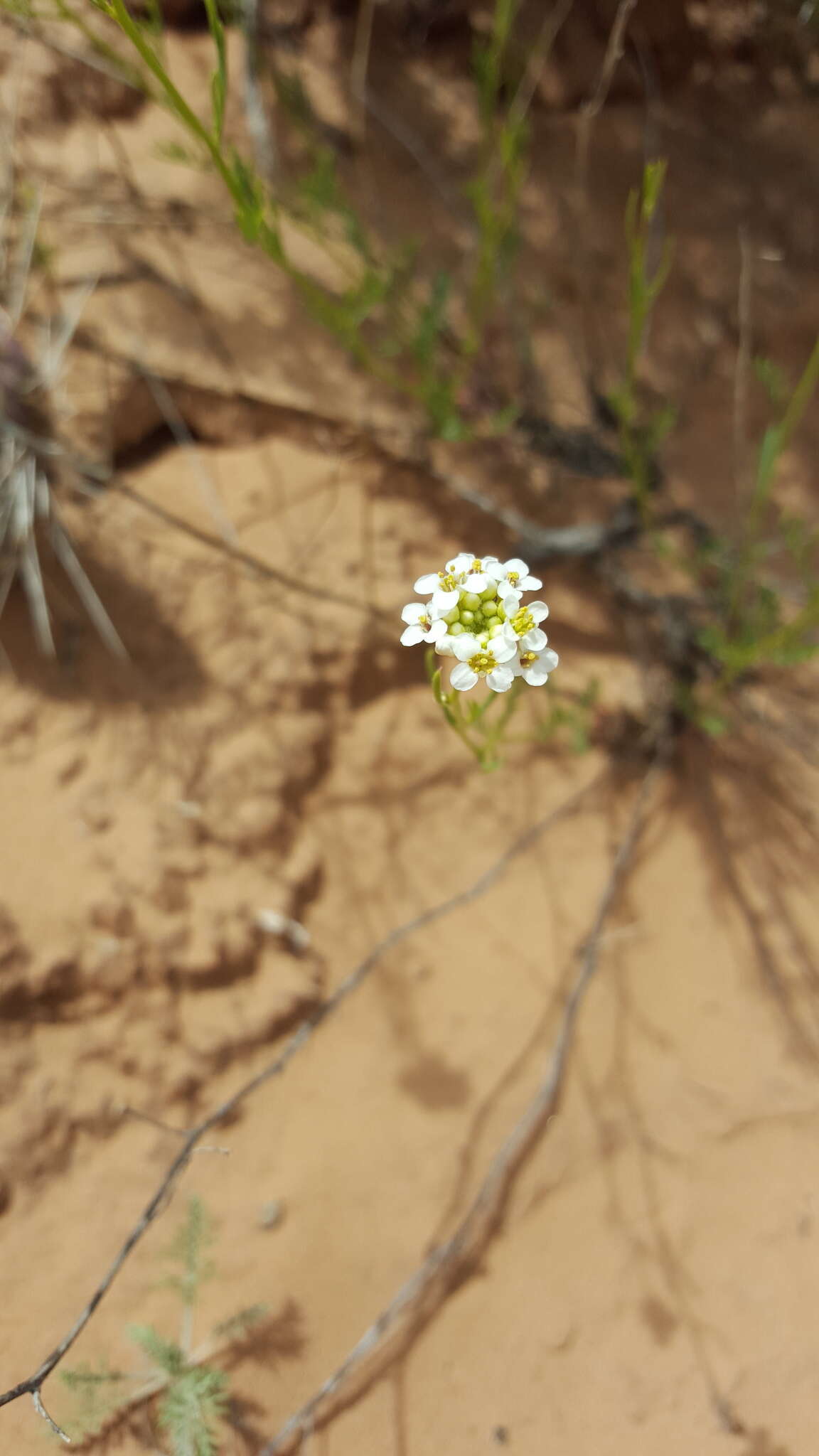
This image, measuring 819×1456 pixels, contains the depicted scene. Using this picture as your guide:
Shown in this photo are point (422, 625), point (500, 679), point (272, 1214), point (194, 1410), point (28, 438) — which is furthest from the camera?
point (28, 438)

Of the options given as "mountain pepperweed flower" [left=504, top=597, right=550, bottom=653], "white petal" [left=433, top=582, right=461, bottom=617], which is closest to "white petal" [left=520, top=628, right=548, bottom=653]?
"mountain pepperweed flower" [left=504, top=597, right=550, bottom=653]

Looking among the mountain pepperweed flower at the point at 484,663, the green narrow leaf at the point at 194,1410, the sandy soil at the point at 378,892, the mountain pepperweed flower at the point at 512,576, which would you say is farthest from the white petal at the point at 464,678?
the green narrow leaf at the point at 194,1410

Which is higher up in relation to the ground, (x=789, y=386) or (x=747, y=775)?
(x=789, y=386)

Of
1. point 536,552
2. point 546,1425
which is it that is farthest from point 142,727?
point 546,1425

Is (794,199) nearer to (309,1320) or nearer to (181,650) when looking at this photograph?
(181,650)

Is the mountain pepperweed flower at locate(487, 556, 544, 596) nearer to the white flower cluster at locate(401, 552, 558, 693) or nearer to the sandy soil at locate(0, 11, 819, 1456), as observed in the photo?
the white flower cluster at locate(401, 552, 558, 693)

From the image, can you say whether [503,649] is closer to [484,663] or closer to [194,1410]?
[484,663]

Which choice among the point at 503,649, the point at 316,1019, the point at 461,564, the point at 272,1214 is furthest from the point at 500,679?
the point at 272,1214
